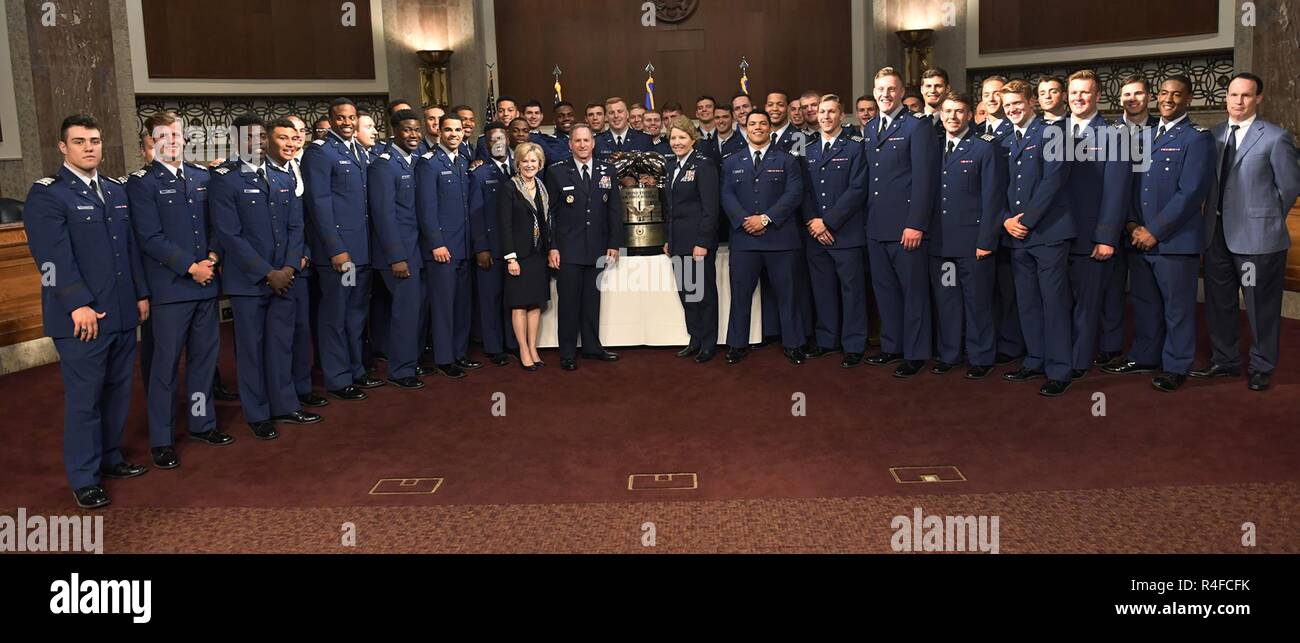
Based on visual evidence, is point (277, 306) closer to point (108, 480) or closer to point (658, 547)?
point (108, 480)

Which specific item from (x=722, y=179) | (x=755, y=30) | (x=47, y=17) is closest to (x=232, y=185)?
(x=722, y=179)

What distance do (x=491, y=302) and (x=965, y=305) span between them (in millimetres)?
2993

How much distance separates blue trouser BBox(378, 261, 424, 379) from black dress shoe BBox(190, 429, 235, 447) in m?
1.30

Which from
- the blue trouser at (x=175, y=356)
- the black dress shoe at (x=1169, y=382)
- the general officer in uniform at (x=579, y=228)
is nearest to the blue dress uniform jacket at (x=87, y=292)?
the blue trouser at (x=175, y=356)

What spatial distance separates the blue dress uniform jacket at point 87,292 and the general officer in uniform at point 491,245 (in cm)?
238

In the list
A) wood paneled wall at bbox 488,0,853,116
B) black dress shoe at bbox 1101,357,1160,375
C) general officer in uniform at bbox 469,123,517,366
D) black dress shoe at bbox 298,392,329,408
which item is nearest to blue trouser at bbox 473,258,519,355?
general officer in uniform at bbox 469,123,517,366

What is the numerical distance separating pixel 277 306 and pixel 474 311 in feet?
6.48

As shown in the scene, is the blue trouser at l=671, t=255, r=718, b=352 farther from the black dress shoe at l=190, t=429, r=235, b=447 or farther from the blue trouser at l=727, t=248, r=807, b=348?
the black dress shoe at l=190, t=429, r=235, b=447

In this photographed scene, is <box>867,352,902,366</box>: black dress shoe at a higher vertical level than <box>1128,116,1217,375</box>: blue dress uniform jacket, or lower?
lower

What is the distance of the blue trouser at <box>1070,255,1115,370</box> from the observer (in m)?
5.56

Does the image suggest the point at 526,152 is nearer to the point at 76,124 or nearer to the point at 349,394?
the point at 349,394

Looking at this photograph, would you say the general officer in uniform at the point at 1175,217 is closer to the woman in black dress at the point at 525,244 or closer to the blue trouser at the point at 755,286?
the blue trouser at the point at 755,286

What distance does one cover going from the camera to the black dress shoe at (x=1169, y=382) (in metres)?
5.38

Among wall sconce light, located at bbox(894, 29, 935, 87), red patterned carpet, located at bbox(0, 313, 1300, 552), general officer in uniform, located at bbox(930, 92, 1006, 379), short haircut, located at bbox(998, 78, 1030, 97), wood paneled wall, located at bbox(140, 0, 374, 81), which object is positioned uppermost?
wood paneled wall, located at bbox(140, 0, 374, 81)
